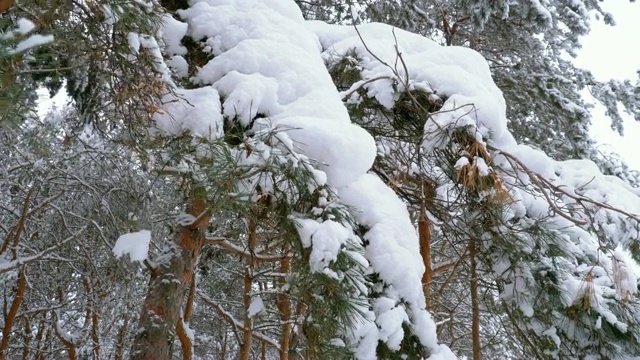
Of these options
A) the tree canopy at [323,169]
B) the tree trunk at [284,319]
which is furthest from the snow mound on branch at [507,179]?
the tree trunk at [284,319]

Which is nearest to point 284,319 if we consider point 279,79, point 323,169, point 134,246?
point 134,246

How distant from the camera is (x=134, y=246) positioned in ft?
6.97

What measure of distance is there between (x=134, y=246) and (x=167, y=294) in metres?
0.51

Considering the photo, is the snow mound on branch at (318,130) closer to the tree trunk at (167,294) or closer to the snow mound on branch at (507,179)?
the snow mound on branch at (507,179)

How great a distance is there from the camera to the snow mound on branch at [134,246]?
81.9 inches

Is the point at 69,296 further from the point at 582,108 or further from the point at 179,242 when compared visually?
the point at 582,108

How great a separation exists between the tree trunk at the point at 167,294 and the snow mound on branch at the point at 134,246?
263 mm

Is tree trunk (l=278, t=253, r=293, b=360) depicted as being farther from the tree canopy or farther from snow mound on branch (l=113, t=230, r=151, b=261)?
snow mound on branch (l=113, t=230, r=151, b=261)

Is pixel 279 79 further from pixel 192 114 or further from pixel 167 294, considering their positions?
pixel 167 294

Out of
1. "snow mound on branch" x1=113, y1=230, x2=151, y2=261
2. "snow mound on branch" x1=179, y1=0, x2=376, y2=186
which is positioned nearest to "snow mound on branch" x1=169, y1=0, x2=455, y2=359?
"snow mound on branch" x1=179, y1=0, x2=376, y2=186

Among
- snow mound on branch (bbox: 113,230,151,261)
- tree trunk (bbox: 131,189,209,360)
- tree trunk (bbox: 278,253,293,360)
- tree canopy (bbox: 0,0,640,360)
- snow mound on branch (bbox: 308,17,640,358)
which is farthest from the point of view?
tree trunk (bbox: 278,253,293,360)

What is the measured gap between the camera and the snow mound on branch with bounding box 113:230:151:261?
81.9 inches

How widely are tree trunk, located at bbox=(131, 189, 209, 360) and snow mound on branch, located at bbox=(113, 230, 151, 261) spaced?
0.26 meters

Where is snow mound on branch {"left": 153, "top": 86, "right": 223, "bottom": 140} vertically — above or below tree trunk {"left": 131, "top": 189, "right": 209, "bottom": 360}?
above
